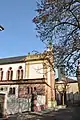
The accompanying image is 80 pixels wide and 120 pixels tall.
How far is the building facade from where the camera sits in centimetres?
3250

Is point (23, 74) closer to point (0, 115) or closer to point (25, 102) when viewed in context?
point (25, 102)

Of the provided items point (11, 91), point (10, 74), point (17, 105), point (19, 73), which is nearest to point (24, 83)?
point (11, 91)

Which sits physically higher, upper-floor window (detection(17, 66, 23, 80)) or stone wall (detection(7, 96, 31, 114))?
upper-floor window (detection(17, 66, 23, 80))

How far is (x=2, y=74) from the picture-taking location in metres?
46.3

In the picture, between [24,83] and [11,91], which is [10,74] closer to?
[11,91]

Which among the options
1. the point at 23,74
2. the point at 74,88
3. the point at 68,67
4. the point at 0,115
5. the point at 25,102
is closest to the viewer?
the point at 68,67

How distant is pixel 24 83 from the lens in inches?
1554

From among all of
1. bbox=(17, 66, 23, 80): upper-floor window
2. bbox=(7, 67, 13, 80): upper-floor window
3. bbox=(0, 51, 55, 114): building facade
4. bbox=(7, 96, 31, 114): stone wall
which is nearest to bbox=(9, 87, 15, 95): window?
bbox=(0, 51, 55, 114): building facade

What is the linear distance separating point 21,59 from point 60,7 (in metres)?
31.5

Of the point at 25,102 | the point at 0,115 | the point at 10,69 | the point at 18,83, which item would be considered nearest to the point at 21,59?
the point at 10,69

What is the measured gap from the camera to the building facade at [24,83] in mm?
32500

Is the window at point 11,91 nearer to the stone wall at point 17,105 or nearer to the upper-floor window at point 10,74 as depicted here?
the upper-floor window at point 10,74

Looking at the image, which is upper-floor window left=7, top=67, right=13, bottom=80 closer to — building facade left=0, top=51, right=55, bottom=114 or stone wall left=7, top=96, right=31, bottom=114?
building facade left=0, top=51, right=55, bottom=114

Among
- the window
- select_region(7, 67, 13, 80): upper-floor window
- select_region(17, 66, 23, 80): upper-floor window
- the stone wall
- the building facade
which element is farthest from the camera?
select_region(7, 67, 13, 80): upper-floor window
